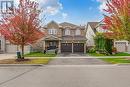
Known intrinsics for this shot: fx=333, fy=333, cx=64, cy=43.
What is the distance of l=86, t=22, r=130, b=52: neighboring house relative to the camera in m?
65.4

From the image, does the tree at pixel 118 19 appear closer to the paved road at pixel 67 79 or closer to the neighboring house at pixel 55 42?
the paved road at pixel 67 79

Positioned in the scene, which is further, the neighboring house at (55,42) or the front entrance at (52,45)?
the neighboring house at (55,42)

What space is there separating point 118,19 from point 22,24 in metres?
10.3

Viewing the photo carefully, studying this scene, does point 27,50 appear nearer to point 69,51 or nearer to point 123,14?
point 69,51

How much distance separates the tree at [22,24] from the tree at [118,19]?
774 cm

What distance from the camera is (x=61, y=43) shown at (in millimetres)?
66062

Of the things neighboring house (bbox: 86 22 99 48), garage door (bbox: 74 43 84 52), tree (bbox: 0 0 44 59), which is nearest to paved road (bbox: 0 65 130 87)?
tree (bbox: 0 0 44 59)

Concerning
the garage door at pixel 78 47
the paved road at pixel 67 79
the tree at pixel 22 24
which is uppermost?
the tree at pixel 22 24

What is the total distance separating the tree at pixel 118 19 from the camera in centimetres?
3488

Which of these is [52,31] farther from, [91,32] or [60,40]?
[91,32]

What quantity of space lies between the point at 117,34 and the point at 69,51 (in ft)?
99.2

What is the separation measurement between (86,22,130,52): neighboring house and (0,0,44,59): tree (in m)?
27.8

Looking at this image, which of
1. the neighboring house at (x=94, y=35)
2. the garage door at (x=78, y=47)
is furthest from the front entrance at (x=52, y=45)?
the neighboring house at (x=94, y=35)

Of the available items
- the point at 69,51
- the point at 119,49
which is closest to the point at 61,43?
the point at 69,51
